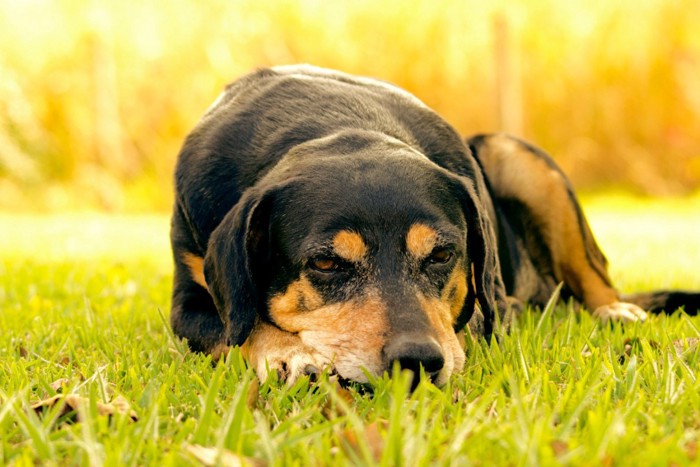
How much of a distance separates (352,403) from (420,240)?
0.71 m

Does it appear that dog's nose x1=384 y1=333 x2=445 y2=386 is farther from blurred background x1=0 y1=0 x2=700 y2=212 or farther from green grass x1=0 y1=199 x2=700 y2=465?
blurred background x1=0 y1=0 x2=700 y2=212

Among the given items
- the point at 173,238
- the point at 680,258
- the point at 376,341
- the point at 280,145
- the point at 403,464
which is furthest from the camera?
the point at 680,258

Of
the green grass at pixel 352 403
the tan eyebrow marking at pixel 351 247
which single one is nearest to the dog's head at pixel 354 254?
the tan eyebrow marking at pixel 351 247

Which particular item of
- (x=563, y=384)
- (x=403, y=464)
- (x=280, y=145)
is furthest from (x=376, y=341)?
(x=280, y=145)

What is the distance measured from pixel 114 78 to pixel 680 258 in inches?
469

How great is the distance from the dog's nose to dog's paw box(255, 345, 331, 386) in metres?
0.27

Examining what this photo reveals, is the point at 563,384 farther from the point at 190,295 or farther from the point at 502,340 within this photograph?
the point at 190,295

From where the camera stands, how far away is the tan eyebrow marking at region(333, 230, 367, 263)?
298cm

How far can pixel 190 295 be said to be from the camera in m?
3.81

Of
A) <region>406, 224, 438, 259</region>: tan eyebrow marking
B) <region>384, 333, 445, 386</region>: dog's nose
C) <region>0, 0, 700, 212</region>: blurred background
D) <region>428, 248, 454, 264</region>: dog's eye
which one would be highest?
<region>406, 224, 438, 259</region>: tan eyebrow marking

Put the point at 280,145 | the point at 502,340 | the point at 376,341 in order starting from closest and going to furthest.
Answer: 1. the point at 376,341
2. the point at 502,340
3. the point at 280,145

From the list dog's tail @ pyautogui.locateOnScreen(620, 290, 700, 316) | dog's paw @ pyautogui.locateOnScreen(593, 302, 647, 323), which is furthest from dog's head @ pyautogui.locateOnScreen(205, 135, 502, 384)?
dog's tail @ pyautogui.locateOnScreen(620, 290, 700, 316)

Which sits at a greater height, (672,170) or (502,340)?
(502,340)

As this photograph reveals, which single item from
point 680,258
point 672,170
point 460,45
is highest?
point 460,45
